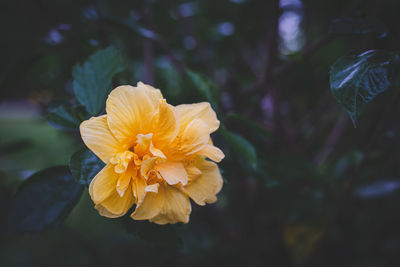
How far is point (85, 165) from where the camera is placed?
62 centimetres

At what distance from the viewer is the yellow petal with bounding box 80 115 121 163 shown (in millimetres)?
582

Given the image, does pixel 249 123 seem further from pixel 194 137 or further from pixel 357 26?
pixel 357 26

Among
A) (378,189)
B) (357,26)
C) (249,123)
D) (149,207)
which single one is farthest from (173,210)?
(378,189)

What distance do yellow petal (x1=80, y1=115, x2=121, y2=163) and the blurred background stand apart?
302 mm

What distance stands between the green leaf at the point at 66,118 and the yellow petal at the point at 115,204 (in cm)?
25

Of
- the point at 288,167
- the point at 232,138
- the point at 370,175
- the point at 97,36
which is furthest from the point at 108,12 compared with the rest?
the point at 370,175

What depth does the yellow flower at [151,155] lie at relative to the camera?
23.7 inches

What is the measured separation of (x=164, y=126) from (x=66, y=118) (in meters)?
0.30

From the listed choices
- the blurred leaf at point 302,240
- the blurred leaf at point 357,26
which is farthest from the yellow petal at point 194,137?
the blurred leaf at point 302,240

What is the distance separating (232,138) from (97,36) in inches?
33.9

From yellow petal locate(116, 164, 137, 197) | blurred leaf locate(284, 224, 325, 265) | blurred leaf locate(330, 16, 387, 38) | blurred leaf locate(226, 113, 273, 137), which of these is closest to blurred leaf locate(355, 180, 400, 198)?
blurred leaf locate(284, 224, 325, 265)

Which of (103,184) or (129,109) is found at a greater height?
(129,109)

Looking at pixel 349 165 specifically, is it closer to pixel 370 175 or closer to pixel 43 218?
pixel 370 175

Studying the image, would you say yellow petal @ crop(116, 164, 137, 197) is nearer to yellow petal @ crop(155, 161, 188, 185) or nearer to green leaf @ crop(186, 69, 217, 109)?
yellow petal @ crop(155, 161, 188, 185)
